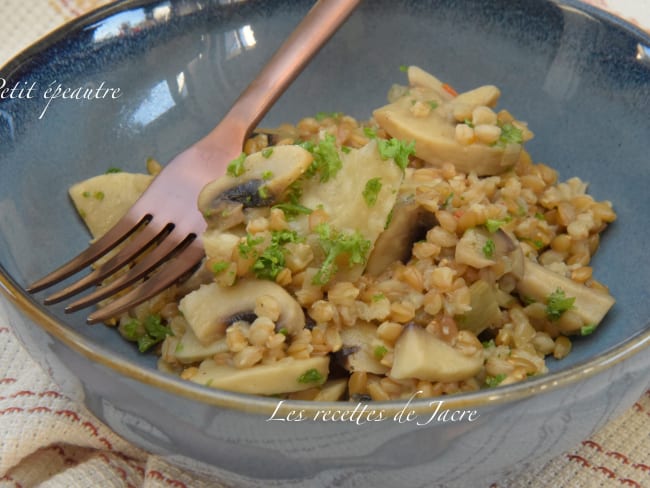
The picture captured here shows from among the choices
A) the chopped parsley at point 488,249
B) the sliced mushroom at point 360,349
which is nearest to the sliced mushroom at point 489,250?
the chopped parsley at point 488,249

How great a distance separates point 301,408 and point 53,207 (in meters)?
1.85

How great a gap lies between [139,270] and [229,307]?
1.48 ft

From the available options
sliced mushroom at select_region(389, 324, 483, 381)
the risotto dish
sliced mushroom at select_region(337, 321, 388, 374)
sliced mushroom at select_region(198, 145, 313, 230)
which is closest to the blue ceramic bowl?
the risotto dish

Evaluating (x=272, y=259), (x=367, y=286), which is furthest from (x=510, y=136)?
(x=272, y=259)

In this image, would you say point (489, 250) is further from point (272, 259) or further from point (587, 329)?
point (272, 259)

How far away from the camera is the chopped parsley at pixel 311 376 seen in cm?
271

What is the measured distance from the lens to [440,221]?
304cm

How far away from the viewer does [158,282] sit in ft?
10.1

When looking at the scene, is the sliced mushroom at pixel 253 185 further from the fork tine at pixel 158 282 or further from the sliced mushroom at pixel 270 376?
the sliced mushroom at pixel 270 376

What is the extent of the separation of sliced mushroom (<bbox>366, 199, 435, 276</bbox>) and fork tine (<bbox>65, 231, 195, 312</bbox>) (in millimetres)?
720

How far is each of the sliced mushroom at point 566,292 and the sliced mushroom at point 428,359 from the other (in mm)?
461

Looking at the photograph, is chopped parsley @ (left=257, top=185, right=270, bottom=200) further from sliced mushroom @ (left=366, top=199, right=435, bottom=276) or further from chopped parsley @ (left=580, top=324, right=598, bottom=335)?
chopped parsley @ (left=580, top=324, right=598, bottom=335)

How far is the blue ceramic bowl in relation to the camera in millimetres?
2301

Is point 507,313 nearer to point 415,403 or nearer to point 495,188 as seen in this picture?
point 495,188
